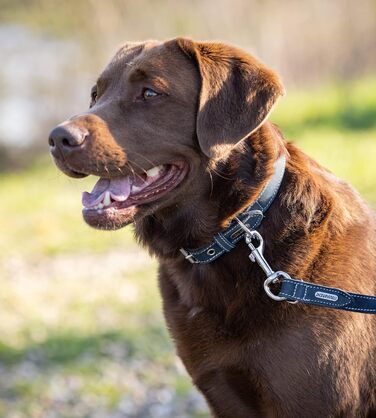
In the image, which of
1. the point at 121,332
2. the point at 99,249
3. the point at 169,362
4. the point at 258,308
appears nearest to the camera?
the point at 258,308

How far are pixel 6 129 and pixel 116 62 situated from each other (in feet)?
38.0

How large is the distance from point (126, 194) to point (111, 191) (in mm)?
78

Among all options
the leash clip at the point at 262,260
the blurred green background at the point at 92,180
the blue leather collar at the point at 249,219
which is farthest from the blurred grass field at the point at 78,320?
the leash clip at the point at 262,260

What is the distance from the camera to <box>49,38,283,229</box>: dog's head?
3.30 metres

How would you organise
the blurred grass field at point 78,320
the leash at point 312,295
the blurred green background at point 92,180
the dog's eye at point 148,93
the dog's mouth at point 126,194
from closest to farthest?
the leash at point 312,295 → the dog's mouth at point 126,194 → the dog's eye at point 148,93 → the blurred grass field at point 78,320 → the blurred green background at point 92,180

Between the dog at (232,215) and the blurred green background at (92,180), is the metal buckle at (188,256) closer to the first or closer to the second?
the dog at (232,215)

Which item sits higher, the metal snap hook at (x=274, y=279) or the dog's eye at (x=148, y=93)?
the dog's eye at (x=148, y=93)

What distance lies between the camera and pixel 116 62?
373 centimetres

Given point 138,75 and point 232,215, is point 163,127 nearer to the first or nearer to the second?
point 138,75

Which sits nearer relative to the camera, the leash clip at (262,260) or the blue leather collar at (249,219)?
the leash clip at (262,260)

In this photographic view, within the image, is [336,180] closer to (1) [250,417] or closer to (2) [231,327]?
(2) [231,327]

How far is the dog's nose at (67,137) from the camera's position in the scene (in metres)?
3.28

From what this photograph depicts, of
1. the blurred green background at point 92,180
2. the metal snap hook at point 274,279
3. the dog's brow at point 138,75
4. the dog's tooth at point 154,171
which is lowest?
the blurred green background at point 92,180

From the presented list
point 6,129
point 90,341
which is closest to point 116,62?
point 90,341
